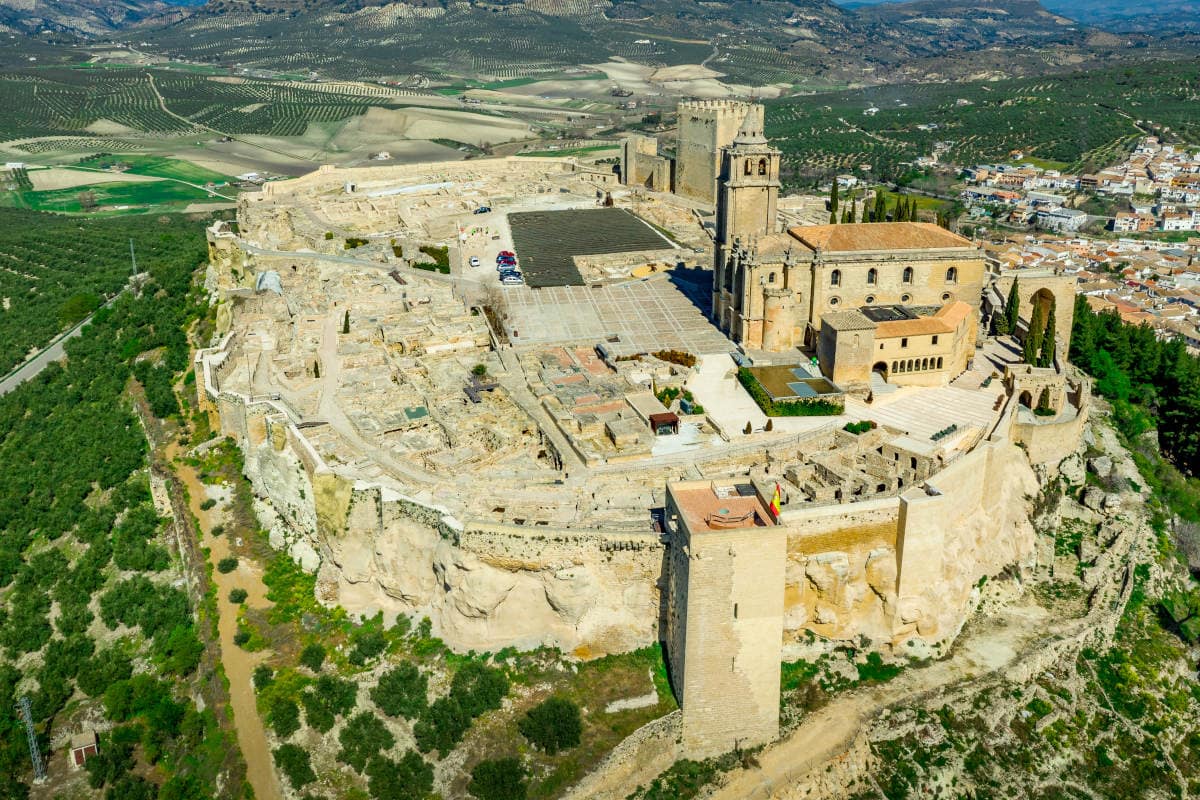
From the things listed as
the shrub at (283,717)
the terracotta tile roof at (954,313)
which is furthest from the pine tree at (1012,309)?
the shrub at (283,717)

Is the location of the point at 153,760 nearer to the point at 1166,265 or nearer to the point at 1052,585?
the point at 1052,585

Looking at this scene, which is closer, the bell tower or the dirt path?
the dirt path

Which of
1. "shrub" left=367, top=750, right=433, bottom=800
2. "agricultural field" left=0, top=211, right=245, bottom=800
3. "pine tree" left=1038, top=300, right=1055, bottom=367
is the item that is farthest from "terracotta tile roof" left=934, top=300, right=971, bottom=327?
"agricultural field" left=0, top=211, right=245, bottom=800

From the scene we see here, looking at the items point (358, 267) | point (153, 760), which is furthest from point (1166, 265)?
point (153, 760)

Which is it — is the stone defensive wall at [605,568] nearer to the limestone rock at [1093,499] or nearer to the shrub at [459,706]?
the shrub at [459,706]

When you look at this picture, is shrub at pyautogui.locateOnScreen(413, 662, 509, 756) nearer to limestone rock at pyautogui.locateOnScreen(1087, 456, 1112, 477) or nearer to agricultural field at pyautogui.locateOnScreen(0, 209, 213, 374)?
limestone rock at pyautogui.locateOnScreen(1087, 456, 1112, 477)
